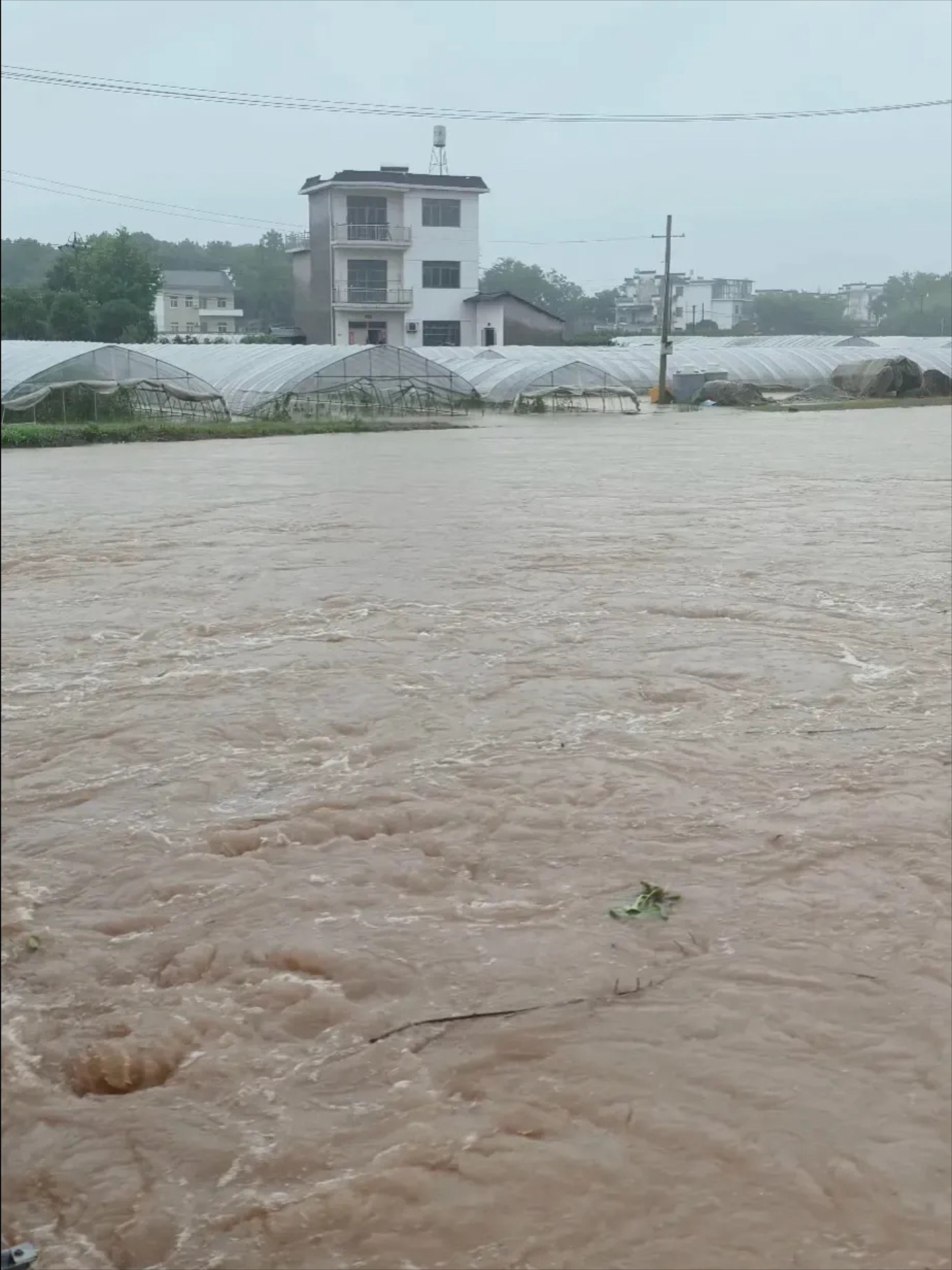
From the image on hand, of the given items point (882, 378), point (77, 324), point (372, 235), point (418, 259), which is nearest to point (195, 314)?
point (372, 235)

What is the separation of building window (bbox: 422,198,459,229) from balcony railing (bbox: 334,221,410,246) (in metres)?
0.97

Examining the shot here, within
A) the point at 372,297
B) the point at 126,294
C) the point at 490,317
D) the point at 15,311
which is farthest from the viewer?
the point at 490,317

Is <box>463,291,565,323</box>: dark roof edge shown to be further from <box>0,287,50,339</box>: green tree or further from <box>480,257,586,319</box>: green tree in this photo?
<box>0,287,50,339</box>: green tree

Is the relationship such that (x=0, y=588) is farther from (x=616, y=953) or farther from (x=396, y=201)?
(x=396, y=201)

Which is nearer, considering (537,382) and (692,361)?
(537,382)

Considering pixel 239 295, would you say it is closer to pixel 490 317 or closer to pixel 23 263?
pixel 490 317

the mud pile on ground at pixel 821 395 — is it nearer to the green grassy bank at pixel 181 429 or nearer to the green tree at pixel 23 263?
the green grassy bank at pixel 181 429

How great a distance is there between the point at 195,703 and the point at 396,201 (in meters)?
31.7

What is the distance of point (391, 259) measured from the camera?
35.7 meters

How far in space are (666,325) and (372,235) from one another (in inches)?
355

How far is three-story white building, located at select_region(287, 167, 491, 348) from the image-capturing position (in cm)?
3438

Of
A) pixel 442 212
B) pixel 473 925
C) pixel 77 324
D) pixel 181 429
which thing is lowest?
pixel 473 925

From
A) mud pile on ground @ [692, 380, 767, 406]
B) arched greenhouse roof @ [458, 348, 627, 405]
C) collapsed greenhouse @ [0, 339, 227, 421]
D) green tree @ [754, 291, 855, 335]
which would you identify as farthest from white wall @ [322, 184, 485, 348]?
green tree @ [754, 291, 855, 335]

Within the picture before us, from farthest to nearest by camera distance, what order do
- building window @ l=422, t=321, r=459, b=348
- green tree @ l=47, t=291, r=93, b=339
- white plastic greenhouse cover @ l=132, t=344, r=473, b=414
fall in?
1. building window @ l=422, t=321, r=459, b=348
2. white plastic greenhouse cover @ l=132, t=344, r=473, b=414
3. green tree @ l=47, t=291, r=93, b=339
